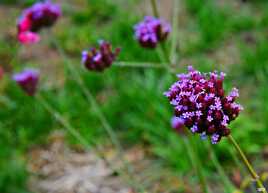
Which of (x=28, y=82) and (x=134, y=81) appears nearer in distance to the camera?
(x=28, y=82)

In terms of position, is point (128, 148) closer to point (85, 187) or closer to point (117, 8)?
point (85, 187)

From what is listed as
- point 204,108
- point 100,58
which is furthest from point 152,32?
point 204,108

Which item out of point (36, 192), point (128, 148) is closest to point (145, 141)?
point (128, 148)

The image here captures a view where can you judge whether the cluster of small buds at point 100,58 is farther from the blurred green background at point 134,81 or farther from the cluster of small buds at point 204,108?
the cluster of small buds at point 204,108

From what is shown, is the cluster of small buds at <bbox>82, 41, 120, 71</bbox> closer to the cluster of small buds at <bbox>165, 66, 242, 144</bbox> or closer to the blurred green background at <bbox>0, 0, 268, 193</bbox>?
the blurred green background at <bbox>0, 0, 268, 193</bbox>

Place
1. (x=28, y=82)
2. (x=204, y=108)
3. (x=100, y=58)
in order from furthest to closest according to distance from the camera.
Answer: (x=28, y=82) → (x=100, y=58) → (x=204, y=108)

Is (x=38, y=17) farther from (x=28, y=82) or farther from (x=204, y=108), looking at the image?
(x=204, y=108)
